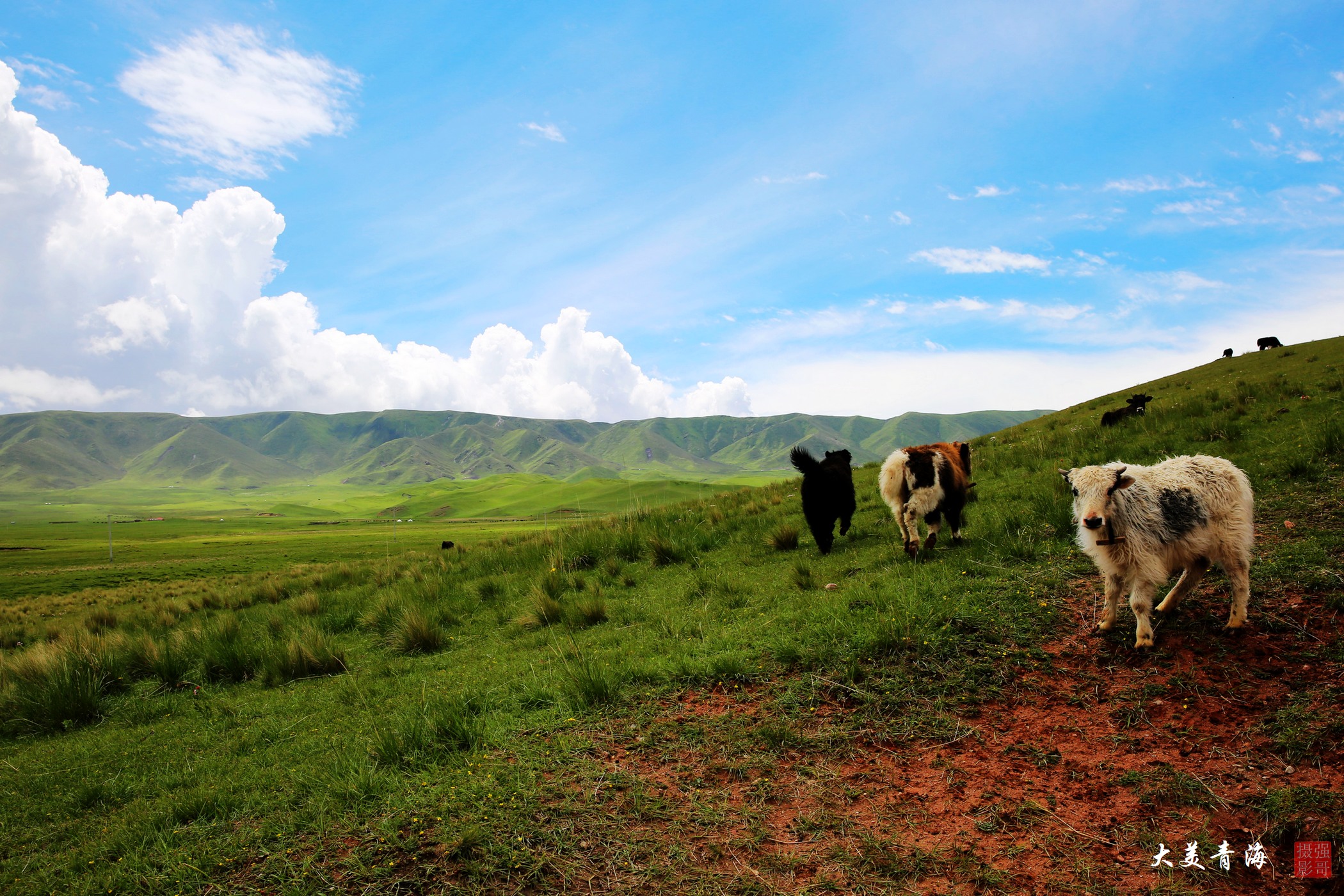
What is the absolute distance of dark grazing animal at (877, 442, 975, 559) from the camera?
940 centimetres

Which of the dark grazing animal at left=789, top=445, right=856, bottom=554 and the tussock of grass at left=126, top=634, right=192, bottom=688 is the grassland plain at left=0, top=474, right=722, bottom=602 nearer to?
the dark grazing animal at left=789, top=445, right=856, bottom=554

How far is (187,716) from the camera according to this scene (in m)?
7.45

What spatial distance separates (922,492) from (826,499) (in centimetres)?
184

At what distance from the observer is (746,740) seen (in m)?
4.79

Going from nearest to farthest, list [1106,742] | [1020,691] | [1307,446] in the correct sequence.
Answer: [1106,742] < [1020,691] < [1307,446]

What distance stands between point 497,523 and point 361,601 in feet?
321

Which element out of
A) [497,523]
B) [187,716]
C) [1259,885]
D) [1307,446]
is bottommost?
[497,523]

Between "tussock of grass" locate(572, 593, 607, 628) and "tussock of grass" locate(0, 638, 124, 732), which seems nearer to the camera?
"tussock of grass" locate(0, 638, 124, 732)

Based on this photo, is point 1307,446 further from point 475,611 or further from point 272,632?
point 272,632

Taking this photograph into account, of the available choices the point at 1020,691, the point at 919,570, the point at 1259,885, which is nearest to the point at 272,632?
the point at 919,570

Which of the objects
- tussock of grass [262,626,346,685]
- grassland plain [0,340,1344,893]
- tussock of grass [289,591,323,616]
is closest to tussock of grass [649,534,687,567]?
grassland plain [0,340,1344,893]

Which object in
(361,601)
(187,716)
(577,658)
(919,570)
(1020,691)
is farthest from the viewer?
(361,601)

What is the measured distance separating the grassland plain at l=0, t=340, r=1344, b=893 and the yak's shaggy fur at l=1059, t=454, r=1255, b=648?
0.38 metres

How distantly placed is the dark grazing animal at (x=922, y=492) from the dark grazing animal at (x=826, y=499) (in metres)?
1.04
